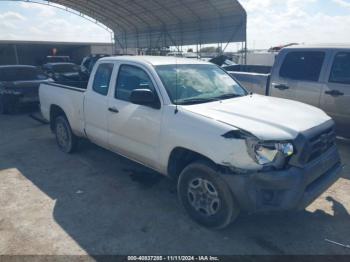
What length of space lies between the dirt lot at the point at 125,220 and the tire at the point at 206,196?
0.16 m

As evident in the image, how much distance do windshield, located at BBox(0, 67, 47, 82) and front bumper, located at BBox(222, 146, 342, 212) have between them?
9753 mm

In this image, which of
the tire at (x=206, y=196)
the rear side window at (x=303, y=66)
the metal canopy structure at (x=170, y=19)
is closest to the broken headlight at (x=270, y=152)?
the tire at (x=206, y=196)

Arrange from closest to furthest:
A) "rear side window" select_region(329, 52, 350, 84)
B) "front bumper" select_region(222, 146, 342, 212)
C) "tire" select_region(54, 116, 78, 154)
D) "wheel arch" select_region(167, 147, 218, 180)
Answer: "front bumper" select_region(222, 146, 342, 212) < "wheel arch" select_region(167, 147, 218, 180) < "rear side window" select_region(329, 52, 350, 84) < "tire" select_region(54, 116, 78, 154)

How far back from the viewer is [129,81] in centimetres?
452

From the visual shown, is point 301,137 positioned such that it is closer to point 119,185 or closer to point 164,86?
point 164,86

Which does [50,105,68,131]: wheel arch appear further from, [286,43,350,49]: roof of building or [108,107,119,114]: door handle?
[286,43,350,49]: roof of building

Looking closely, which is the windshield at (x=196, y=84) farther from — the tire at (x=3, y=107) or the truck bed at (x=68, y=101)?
the tire at (x=3, y=107)

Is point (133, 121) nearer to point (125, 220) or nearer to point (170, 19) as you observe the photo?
point (125, 220)

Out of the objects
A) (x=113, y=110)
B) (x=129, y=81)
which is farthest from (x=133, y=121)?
(x=129, y=81)

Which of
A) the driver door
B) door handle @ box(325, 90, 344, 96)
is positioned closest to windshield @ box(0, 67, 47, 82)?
the driver door

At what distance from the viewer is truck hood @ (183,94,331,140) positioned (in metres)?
3.15

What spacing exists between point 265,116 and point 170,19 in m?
26.4

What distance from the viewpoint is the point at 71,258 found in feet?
10.5

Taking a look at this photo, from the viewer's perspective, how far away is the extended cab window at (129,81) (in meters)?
4.25
